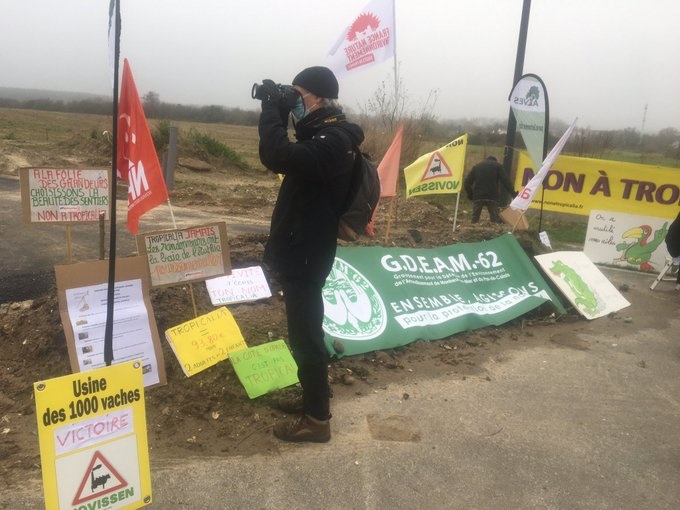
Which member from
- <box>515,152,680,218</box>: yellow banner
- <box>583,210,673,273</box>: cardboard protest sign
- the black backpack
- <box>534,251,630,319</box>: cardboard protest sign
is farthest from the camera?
<box>583,210,673,273</box>: cardboard protest sign

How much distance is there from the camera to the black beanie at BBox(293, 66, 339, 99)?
111 inches

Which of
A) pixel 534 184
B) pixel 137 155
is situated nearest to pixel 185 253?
pixel 137 155

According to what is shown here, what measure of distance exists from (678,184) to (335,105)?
8133 millimetres

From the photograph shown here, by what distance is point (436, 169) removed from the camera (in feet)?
26.0

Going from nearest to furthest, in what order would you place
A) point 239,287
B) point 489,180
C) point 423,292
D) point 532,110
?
point 239,287 → point 423,292 → point 532,110 → point 489,180

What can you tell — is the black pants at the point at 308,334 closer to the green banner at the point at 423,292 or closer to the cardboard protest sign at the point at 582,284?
the green banner at the point at 423,292

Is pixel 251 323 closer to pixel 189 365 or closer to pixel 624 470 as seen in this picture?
pixel 189 365

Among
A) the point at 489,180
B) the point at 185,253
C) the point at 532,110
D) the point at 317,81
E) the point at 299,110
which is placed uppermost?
the point at 532,110

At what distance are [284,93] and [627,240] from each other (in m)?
7.70

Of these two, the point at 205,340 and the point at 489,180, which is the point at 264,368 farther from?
the point at 489,180

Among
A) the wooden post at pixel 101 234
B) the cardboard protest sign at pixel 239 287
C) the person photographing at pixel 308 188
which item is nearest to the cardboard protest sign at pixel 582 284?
the cardboard protest sign at pixel 239 287

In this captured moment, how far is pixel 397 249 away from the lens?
18.6ft

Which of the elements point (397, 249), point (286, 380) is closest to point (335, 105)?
point (286, 380)

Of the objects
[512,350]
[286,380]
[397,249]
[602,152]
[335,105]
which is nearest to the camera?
[335,105]
